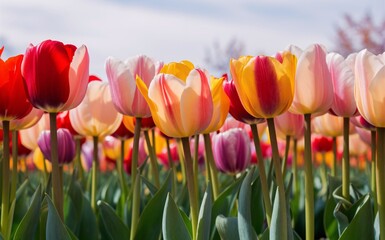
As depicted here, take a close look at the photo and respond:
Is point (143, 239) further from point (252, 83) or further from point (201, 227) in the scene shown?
point (252, 83)

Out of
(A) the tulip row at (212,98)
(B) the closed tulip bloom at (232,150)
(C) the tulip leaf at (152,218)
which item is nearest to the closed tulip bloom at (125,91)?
(A) the tulip row at (212,98)

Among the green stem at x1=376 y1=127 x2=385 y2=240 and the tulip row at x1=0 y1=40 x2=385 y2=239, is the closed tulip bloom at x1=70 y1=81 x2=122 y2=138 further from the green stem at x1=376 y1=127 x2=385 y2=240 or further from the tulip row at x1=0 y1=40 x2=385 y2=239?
the green stem at x1=376 y1=127 x2=385 y2=240

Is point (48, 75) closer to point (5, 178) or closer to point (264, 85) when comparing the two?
point (5, 178)

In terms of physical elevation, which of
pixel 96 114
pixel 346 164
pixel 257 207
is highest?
pixel 96 114

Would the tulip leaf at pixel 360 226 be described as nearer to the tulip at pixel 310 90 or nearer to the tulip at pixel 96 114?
the tulip at pixel 310 90

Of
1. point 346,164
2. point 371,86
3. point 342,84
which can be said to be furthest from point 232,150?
point 371,86

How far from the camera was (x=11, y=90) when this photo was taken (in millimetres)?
1257

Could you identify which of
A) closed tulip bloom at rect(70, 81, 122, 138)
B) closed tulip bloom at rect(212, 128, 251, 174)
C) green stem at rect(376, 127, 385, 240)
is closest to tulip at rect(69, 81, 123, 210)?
closed tulip bloom at rect(70, 81, 122, 138)

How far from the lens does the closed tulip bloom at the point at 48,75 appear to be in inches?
48.0

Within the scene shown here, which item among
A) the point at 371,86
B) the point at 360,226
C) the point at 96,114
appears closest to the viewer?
the point at 371,86

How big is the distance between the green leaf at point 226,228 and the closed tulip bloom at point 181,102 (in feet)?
0.58

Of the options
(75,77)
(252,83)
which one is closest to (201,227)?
(252,83)

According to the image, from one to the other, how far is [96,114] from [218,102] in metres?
0.66

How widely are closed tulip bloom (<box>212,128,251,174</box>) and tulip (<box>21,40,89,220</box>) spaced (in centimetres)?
72
